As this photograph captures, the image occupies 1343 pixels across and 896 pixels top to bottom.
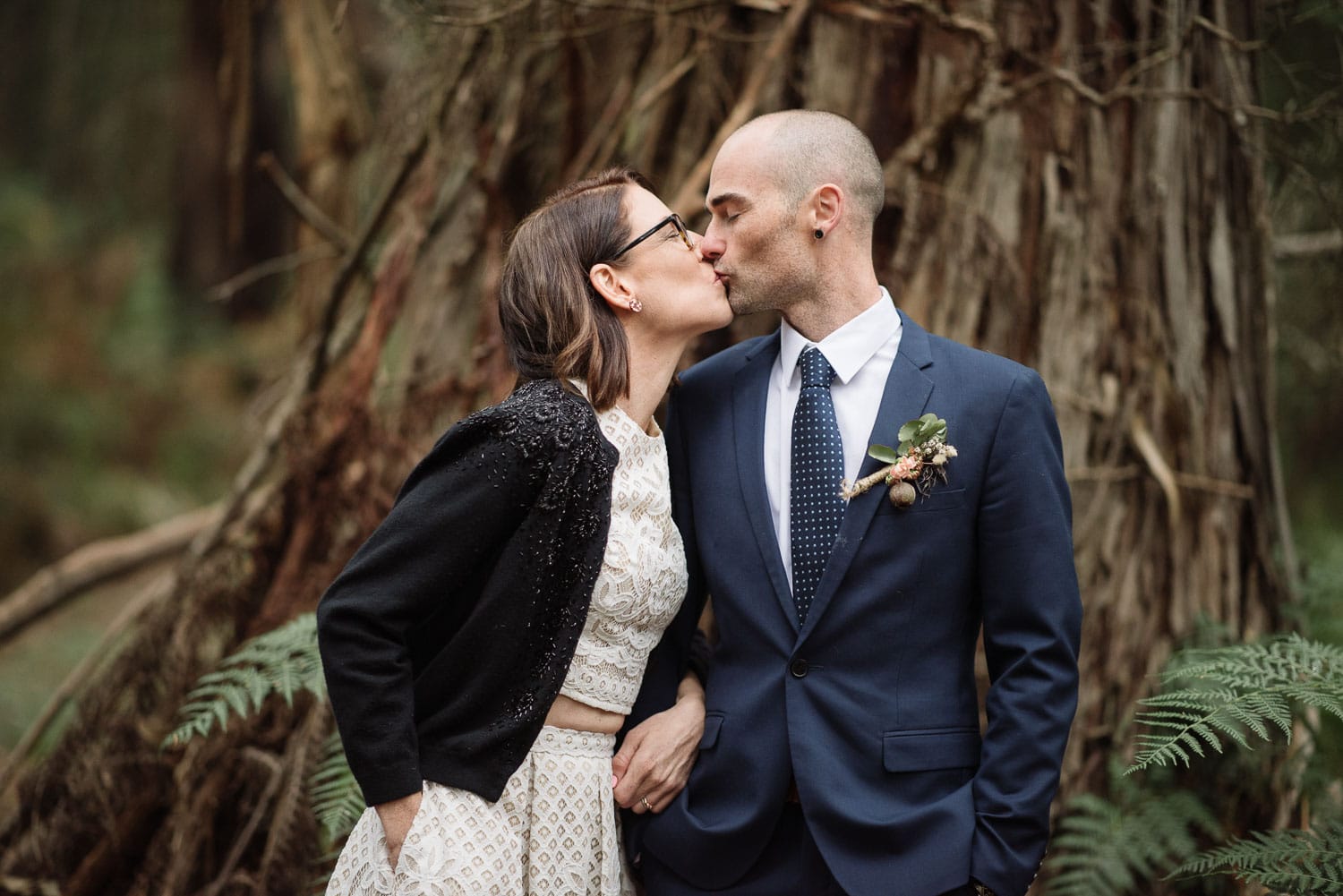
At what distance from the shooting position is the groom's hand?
7.00 feet

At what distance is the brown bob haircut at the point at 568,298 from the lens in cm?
214

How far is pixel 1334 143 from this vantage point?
136 inches

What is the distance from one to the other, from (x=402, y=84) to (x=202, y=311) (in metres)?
6.78

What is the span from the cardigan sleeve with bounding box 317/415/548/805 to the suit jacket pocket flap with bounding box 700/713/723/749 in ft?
1.81

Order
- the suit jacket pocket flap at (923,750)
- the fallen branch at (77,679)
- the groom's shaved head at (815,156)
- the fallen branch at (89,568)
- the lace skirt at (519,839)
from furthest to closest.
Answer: the fallen branch at (89,568) < the fallen branch at (77,679) < the groom's shaved head at (815,156) < the suit jacket pocket flap at (923,750) < the lace skirt at (519,839)

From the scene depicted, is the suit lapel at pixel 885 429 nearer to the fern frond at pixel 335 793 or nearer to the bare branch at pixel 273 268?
the fern frond at pixel 335 793

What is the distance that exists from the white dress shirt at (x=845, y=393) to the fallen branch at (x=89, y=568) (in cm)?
267

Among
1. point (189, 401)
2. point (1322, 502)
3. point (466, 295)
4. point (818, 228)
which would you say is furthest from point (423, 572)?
point (189, 401)

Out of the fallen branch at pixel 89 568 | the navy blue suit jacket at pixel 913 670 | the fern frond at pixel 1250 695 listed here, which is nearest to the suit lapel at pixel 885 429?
the navy blue suit jacket at pixel 913 670

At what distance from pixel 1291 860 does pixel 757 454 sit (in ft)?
4.48

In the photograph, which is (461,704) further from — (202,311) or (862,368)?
(202,311)

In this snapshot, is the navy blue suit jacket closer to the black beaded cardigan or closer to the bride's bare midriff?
the bride's bare midriff

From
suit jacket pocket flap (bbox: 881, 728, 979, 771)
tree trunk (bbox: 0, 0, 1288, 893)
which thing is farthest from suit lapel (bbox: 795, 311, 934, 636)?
tree trunk (bbox: 0, 0, 1288, 893)

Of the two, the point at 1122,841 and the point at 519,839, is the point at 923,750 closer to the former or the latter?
the point at 519,839
